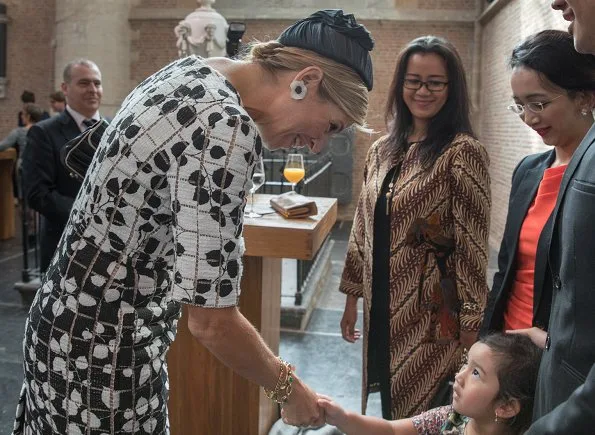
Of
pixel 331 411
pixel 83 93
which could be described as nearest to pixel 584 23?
pixel 331 411

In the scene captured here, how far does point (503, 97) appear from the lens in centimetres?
919

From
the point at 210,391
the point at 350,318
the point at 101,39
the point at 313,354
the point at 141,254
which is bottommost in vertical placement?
the point at 313,354

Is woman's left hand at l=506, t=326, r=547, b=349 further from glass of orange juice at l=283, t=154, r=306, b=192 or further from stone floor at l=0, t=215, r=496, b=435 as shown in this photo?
stone floor at l=0, t=215, r=496, b=435

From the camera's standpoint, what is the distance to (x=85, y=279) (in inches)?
48.9

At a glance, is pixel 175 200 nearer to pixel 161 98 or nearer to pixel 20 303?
pixel 161 98

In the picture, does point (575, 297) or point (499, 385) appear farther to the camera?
point (499, 385)

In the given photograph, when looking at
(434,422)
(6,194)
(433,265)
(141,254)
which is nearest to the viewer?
(141,254)

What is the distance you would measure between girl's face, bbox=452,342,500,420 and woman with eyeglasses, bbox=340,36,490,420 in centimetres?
59

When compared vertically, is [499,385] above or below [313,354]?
above

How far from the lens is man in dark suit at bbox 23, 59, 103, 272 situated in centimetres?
376

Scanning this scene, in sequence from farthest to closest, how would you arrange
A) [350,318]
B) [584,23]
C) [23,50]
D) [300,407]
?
1. [23,50]
2. [350,318]
3. [300,407]
4. [584,23]

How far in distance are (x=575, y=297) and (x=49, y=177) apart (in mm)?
3338

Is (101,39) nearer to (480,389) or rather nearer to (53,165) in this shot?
(53,165)

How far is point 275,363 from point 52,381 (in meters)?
0.45
